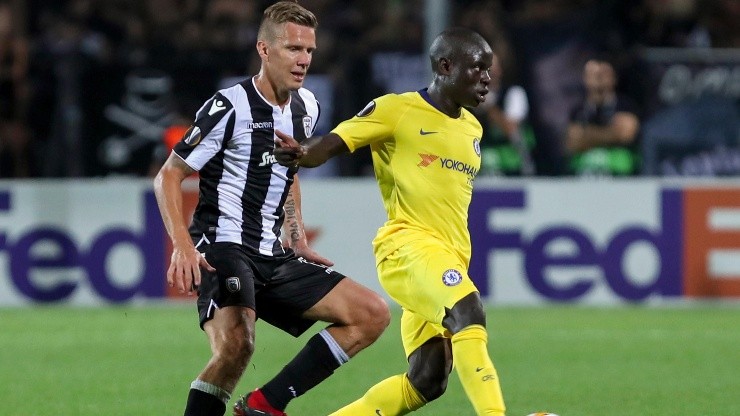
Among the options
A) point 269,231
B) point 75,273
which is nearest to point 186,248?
point 269,231

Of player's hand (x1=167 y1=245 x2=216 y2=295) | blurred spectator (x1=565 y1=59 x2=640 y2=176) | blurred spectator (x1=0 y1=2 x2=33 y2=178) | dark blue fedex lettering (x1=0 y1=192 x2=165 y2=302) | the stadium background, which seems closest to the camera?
player's hand (x1=167 y1=245 x2=216 y2=295)

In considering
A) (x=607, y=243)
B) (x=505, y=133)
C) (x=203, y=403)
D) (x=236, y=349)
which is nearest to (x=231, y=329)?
(x=236, y=349)

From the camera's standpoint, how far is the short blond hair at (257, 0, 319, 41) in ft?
20.9

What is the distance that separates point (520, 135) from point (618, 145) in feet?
2.95

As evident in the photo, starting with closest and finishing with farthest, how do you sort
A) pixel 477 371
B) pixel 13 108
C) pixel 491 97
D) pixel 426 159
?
pixel 477 371 < pixel 426 159 < pixel 491 97 < pixel 13 108

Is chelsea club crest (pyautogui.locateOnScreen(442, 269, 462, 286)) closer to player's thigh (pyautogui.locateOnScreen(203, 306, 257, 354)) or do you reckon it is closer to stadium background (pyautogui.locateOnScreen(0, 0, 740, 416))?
player's thigh (pyautogui.locateOnScreen(203, 306, 257, 354))

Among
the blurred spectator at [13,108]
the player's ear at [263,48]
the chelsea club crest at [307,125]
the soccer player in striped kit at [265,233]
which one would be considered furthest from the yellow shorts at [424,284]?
the blurred spectator at [13,108]

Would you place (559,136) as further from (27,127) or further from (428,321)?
(428,321)

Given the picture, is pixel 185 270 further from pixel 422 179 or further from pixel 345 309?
pixel 422 179

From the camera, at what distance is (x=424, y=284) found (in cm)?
586

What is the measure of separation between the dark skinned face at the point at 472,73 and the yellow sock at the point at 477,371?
1.04m

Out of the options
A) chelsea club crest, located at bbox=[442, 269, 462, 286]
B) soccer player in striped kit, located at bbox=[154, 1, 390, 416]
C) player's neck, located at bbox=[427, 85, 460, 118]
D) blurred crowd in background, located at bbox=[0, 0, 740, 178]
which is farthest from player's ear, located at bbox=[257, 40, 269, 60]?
blurred crowd in background, located at bbox=[0, 0, 740, 178]

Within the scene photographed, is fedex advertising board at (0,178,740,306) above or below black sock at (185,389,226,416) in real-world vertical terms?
above

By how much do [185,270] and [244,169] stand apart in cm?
77
